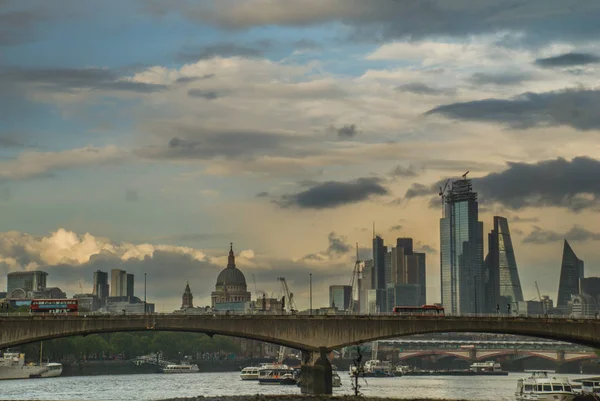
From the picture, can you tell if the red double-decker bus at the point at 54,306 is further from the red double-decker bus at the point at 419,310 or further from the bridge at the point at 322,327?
the red double-decker bus at the point at 419,310

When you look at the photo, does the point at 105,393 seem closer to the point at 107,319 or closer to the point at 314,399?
the point at 107,319

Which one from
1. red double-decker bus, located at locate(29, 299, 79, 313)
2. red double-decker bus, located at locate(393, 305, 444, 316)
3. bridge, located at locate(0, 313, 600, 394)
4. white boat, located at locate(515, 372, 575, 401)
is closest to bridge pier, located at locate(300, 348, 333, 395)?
bridge, located at locate(0, 313, 600, 394)

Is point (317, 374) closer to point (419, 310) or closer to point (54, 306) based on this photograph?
point (419, 310)

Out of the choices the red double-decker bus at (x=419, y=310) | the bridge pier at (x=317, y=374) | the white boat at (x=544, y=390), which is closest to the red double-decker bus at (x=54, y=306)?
the bridge pier at (x=317, y=374)

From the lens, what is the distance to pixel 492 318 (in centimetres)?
16738

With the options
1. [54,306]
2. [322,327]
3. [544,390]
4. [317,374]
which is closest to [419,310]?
[322,327]

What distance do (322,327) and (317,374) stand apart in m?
7.39

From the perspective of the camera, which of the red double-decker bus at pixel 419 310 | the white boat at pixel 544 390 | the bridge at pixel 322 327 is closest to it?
the white boat at pixel 544 390

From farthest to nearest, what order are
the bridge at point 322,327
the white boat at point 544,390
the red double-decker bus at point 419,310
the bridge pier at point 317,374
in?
the red double-decker bus at point 419,310
the bridge at point 322,327
the bridge pier at point 317,374
the white boat at point 544,390

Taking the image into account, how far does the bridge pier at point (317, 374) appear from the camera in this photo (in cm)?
16488

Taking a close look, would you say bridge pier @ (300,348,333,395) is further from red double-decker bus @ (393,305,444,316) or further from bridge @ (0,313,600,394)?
red double-decker bus @ (393,305,444,316)

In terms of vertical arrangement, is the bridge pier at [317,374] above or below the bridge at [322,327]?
below

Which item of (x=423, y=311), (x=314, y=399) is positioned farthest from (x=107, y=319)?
(x=423, y=311)

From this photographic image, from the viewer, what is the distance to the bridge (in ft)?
545
